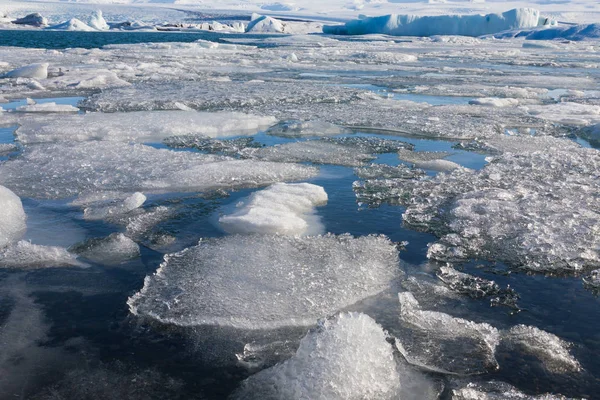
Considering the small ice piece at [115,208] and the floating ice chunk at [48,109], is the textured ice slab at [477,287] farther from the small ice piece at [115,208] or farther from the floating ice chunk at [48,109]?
the floating ice chunk at [48,109]

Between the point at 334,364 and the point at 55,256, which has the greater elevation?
the point at 334,364

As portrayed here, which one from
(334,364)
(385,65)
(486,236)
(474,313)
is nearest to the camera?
(334,364)

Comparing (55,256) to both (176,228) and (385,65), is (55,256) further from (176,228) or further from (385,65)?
(385,65)

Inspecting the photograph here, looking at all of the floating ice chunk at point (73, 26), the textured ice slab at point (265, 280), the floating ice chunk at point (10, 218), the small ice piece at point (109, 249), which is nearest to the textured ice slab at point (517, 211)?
the textured ice slab at point (265, 280)

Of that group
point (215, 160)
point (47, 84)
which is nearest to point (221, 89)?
point (47, 84)

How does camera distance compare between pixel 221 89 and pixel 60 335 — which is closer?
pixel 60 335

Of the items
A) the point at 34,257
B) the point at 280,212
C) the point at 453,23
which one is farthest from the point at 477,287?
the point at 453,23

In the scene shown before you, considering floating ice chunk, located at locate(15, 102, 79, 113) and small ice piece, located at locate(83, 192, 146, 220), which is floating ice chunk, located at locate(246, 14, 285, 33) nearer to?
floating ice chunk, located at locate(15, 102, 79, 113)
